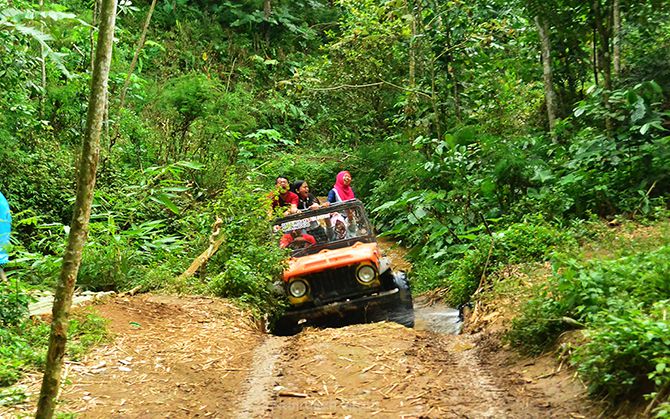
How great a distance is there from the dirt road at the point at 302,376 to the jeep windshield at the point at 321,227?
6.54 ft

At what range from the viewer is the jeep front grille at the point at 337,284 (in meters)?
8.41

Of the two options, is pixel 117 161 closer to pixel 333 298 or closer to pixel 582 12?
pixel 333 298

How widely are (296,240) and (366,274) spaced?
1.48 meters

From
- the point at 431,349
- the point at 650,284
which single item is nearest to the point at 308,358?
the point at 431,349

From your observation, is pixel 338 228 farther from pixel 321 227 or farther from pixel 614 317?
pixel 614 317

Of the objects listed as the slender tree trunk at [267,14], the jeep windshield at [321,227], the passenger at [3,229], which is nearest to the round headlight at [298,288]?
the jeep windshield at [321,227]

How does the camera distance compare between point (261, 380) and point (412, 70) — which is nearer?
point (261, 380)

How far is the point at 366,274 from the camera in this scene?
27.5 feet

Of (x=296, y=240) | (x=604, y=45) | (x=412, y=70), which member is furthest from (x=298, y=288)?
(x=412, y=70)

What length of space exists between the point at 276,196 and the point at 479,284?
341 cm

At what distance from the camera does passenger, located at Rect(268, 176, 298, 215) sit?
10027 mm

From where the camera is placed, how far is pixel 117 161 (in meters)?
12.5

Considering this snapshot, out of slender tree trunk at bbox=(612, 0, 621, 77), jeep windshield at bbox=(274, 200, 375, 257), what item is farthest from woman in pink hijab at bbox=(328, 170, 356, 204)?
slender tree trunk at bbox=(612, 0, 621, 77)

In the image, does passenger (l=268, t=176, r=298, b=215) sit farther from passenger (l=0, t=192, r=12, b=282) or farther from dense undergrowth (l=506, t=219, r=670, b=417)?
dense undergrowth (l=506, t=219, r=670, b=417)
